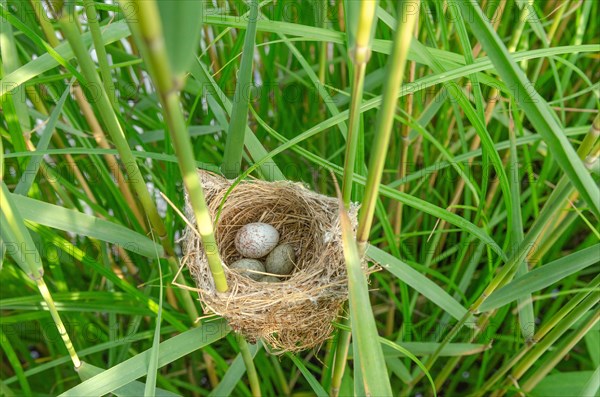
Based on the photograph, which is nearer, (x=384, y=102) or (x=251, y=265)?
(x=384, y=102)

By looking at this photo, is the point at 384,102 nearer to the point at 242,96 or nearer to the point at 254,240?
the point at 242,96

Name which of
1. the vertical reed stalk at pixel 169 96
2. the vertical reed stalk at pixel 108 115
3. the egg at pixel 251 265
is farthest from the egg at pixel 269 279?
the vertical reed stalk at pixel 169 96

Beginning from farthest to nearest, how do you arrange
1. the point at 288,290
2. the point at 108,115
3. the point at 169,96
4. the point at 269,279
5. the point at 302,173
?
the point at 302,173
the point at 269,279
the point at 288,290
the point at 108,115
the point at 169,96

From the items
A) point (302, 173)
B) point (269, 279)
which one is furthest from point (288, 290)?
point (302, 173)

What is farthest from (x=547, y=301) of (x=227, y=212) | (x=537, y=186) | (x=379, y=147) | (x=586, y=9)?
(x=379, y=147)

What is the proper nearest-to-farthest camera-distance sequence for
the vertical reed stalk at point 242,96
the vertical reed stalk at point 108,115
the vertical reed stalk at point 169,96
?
the vertical reed stalk at point 169,96
the vertical reed stalk at point 108,115
the vertical reed stalk at point 242,96

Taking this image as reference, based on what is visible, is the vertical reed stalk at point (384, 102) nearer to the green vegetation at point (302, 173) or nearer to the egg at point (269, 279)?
the green vegetation at point (302, 173)

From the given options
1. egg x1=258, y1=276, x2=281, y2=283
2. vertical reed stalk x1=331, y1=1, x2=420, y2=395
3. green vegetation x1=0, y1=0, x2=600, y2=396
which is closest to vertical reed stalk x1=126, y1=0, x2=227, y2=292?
green vegetation x1=0, y1=0, x2=600, y2=396
